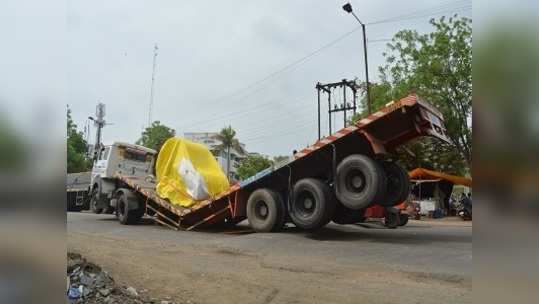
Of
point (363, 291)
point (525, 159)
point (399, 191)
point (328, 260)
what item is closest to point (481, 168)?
point (525, 159)

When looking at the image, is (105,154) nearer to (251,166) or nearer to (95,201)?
(95,201)

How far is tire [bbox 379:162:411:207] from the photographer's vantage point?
33.3ft

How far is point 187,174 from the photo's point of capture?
507 inches

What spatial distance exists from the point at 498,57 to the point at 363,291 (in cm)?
443

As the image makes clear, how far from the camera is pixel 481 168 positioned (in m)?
1.52

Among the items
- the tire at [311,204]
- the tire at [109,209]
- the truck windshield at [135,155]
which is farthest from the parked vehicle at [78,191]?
the tire at [311,204]

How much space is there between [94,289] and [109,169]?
424 inches

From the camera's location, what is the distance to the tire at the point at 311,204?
Result: 32.3 ft

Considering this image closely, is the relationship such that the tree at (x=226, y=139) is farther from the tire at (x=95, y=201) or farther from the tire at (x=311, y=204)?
the tire at (x=311, y=204)

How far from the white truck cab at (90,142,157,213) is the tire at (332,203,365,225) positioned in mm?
7507

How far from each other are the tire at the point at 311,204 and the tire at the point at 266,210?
0.34 meters

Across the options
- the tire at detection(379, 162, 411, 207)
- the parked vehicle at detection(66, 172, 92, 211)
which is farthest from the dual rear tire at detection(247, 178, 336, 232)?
the parked vehicle at detection(66, 172, 92, 211)

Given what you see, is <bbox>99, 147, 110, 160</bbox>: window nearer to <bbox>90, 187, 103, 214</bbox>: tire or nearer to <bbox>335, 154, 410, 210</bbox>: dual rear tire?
<bbox>90, 187, 103, 214</bbox>: tire

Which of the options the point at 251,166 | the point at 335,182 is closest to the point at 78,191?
the point at 335,182
